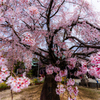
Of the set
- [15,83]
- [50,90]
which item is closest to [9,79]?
[15,83]

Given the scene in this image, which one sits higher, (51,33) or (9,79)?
(51,33)

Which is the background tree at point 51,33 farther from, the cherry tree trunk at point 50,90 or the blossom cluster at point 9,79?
the blossom cluster at point 9,79

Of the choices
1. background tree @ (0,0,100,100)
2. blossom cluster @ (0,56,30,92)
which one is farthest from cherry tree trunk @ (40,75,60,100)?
blossom cluster @ (0,56,30,92)

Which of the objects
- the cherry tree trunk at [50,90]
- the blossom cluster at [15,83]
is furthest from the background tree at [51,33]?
the blossom cluster at [15,83]

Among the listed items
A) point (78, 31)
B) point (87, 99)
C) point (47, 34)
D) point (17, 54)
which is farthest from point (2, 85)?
point (78, 31)

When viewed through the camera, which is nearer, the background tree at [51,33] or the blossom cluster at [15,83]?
the blossom cluster at [15,83]

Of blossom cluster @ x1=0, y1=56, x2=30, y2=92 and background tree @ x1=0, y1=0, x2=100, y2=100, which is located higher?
background tree @ x1=0, y1=0, x2=100, y2=100

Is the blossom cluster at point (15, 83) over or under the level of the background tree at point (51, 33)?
under

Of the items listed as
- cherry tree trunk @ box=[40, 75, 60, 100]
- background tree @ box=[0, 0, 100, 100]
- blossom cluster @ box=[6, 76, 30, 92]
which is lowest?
cherry tree trunk @ box=[40, 75, 60, 100]

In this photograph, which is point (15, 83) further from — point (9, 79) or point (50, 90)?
point (50, 90)

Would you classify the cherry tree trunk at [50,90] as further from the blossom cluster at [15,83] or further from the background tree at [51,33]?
the blossom cluster at [15,83]

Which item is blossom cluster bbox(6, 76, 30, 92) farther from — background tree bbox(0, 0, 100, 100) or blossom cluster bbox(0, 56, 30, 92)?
background tree bbox(0, 0, 100, 100)

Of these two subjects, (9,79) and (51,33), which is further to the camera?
(51,33)

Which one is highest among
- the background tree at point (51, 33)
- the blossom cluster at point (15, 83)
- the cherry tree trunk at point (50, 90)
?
the background tree at point (51, 33)
